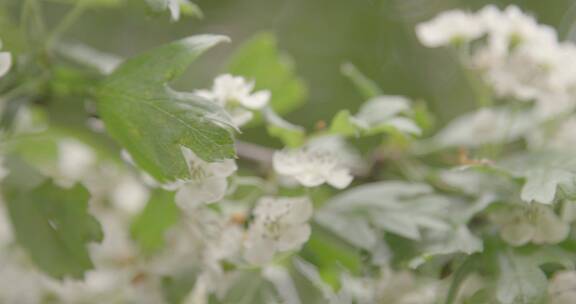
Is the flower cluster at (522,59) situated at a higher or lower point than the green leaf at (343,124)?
higher

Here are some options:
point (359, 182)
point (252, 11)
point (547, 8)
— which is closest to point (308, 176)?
point (359, 182)

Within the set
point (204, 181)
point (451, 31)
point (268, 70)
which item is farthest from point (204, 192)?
point (451, 31)

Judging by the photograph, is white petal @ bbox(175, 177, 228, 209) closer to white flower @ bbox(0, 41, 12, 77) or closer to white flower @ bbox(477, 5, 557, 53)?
white flower @ bbox(0, 41, 12, 77)

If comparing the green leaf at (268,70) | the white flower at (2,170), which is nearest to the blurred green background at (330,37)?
the green leaf at (268,70)

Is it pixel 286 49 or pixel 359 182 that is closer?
pixel 359 182

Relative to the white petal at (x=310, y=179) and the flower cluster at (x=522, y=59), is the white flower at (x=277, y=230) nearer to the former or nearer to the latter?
the white petal at (x=310, y=179)

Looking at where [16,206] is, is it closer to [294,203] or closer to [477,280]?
[294,203]
